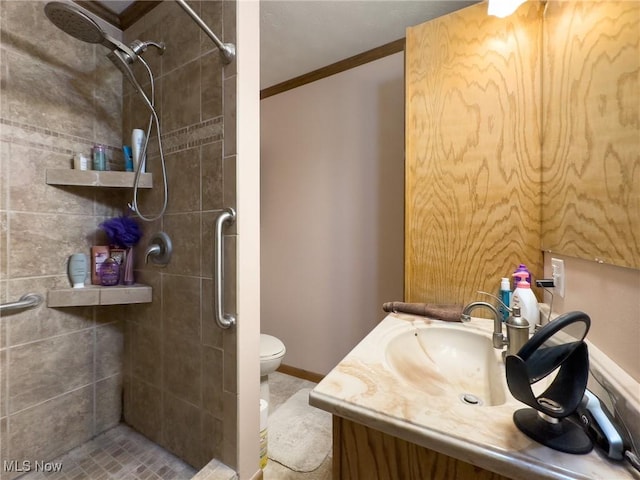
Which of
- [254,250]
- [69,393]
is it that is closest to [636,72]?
[254,250]

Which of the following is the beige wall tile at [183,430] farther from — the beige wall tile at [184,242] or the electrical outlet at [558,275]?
the electrical outlet at [558,275]

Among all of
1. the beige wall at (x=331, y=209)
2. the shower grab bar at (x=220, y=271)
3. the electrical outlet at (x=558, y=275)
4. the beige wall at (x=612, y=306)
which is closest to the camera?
the beige wall at (x=612, y=306)

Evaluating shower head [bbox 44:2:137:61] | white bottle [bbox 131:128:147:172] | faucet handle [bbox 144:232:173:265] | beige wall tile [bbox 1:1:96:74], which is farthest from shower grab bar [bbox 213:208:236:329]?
beige wall tile [bbox 1:1:96:74]

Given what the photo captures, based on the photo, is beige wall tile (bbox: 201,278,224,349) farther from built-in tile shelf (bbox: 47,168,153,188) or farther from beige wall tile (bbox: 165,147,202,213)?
built-in tile shelf (bbox: 47,168,153,188)

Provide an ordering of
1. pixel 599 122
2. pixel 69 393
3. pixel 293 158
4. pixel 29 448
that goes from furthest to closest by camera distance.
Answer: pixel 293 158
pixel 69 393
pixel 29 448
pixel 599 122

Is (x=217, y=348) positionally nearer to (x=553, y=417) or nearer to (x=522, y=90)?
(x=553, y=417)

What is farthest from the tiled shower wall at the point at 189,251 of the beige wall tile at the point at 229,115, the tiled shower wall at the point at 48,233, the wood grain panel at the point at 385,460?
the wood grain panel at the point at 385,460

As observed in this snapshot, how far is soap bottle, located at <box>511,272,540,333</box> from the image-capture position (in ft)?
3.00

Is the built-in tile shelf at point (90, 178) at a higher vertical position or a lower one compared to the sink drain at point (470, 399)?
higher

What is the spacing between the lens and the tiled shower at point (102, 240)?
113 cm

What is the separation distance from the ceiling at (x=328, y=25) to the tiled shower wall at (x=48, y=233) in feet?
1.44

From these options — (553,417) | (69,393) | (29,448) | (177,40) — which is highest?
(177,40)

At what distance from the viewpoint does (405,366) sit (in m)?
0.82

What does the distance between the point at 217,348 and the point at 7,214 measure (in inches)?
43.0
